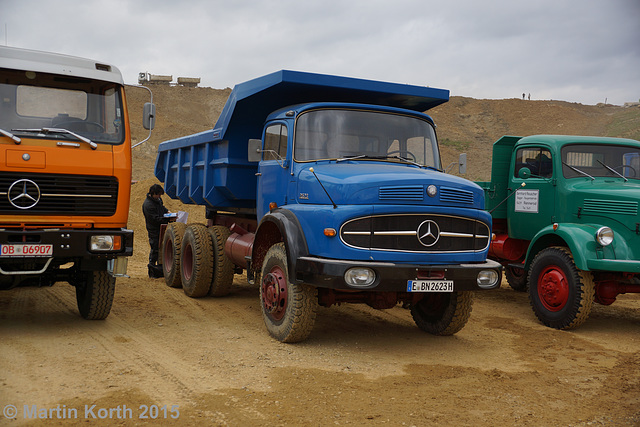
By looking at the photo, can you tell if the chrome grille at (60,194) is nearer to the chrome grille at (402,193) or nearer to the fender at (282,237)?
the fender at (282,237)

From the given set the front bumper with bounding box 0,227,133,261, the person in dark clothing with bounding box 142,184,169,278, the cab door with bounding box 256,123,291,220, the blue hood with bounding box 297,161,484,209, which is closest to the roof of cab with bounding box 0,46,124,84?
the front bumper with bounding box 0,227,133,261

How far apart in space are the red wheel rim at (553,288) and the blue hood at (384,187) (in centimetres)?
231

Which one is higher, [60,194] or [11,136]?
[11,136]

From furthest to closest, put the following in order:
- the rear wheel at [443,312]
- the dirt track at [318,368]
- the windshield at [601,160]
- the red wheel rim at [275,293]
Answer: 1. the windshield at [601,160]
2. the rear wheel at [443,312]
3. the red wheel rim at [275,293]
4. the dirt track at [318,368]

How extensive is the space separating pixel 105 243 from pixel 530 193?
242 inches

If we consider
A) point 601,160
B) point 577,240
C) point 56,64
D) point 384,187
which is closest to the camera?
point 384,187

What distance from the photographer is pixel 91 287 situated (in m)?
6.80

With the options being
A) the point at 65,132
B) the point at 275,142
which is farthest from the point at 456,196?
the point at 65,132

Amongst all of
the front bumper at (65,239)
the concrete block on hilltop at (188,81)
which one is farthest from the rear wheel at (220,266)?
the concrete block on hilltop at (188,81)

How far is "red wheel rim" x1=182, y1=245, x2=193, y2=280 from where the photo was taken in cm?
936

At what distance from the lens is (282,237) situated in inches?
239

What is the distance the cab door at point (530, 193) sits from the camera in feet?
27.9

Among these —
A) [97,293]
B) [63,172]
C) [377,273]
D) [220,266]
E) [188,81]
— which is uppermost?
[188,81]

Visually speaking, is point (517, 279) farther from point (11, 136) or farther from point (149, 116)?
point (11, 136)
